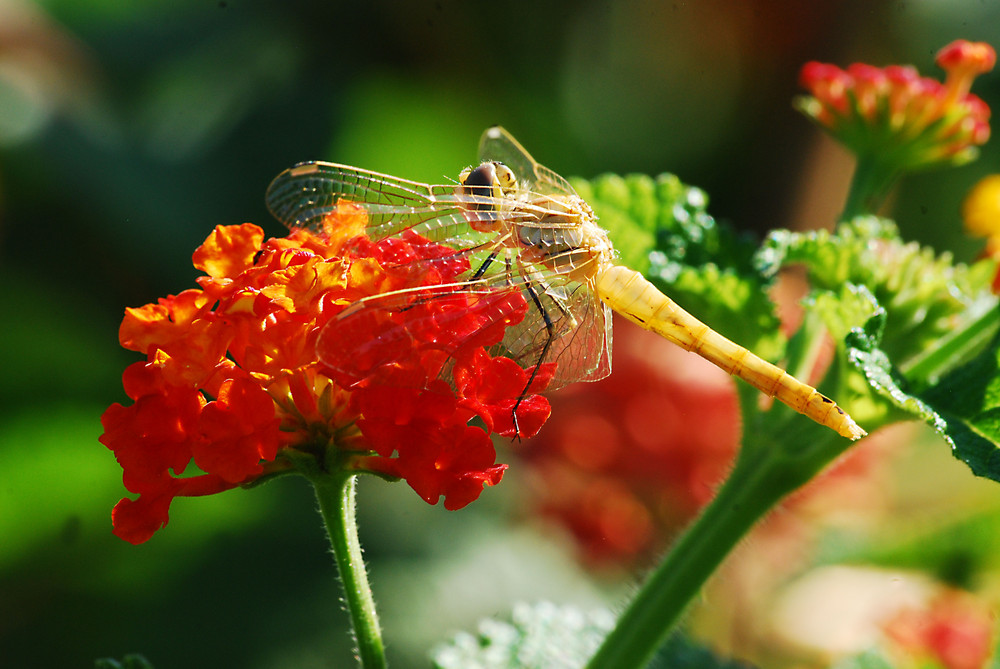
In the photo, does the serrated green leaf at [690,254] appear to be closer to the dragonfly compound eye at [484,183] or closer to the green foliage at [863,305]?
the green foliage at [863,305]

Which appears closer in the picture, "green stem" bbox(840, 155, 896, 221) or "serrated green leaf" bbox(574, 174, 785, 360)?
"serrated green leaf" bbox(574, 174, 785, 360)

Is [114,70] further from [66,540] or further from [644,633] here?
[644,633]

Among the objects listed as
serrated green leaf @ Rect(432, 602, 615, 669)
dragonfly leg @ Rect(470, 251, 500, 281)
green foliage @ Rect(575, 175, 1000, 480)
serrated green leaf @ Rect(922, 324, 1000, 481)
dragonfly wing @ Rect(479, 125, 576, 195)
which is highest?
dragonfly wing @ Rect(479, 125, 576, 195)

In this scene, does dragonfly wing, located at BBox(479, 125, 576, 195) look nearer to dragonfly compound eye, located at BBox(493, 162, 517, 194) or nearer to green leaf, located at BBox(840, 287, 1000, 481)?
dragonfly compound eye, located at BBox(493, 162, 517, 194)

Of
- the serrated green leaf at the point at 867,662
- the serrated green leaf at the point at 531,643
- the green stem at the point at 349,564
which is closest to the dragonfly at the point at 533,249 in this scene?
the green stem at the point at 349,564

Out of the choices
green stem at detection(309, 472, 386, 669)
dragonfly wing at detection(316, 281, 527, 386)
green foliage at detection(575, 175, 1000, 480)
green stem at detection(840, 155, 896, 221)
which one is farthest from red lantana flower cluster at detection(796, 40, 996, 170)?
green stem at detection(309, 472, 386, 669)
